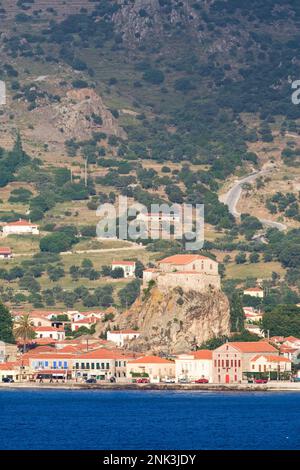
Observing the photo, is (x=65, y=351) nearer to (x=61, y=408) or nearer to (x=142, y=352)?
(x=142, y=352)

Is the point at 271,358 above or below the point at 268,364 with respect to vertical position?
above

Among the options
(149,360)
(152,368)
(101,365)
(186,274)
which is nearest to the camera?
(152,368)

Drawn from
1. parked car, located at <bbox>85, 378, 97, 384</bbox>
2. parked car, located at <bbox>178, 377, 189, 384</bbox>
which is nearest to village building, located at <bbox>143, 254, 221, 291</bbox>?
parked car, located at <bbox>178, 377, 189, 384</bbox>

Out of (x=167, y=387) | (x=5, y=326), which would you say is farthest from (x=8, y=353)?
(x=167, y=387)

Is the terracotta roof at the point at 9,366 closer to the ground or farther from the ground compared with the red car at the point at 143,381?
farther from the ground

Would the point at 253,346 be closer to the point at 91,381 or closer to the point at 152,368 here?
the point at 152,368

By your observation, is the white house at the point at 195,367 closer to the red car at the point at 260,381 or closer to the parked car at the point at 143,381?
the parked car at the point at 143,381

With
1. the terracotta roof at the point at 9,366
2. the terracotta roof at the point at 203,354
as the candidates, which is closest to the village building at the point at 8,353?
the terracotta roof at the point at 9,366
